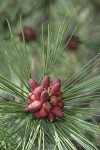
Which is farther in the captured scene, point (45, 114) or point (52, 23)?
point (52, 23)

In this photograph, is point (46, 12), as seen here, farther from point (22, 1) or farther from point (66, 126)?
point (66, 126)

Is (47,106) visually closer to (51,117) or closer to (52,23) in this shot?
(51,117)

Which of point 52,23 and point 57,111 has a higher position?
point 52,23

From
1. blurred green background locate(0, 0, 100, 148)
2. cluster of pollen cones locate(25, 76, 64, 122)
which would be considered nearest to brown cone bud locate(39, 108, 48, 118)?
cluster of pollen cones locate(25, 76, 64, 122)

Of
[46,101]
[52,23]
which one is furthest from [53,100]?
[52,23]

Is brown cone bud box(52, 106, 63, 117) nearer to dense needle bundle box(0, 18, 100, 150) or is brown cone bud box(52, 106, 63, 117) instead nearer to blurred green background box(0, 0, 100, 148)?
dense needle bundle box(0, 18, 100, 150)

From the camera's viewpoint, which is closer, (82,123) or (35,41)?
(82,123)

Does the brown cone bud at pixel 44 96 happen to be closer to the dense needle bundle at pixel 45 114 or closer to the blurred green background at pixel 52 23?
the dense needle bundle at pixel 45 114

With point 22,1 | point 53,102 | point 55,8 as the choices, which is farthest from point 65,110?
point 55,8
